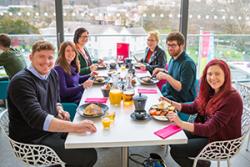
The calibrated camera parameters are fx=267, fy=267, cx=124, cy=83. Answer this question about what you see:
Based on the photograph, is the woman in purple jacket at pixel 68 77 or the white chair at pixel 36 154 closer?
the white chair at pixel 36 154

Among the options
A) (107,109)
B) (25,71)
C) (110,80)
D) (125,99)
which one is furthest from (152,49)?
(25,71)

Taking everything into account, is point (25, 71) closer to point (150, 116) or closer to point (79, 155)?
point (79, 155)

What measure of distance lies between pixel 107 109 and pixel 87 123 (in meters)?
0.30

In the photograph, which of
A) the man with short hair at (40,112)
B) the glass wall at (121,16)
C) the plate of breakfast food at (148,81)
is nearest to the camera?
the man with short hair at (40,112)

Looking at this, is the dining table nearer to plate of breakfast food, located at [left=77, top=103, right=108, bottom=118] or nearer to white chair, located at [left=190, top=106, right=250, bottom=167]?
plate of breakfast food, located at [left=77, top=103, right=108, bottom=118]

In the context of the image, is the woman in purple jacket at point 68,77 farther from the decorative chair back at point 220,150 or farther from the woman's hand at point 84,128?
the decorative chair back at point 220,150

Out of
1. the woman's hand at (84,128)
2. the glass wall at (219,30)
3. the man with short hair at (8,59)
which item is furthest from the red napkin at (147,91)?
the glass wall at (219,30)

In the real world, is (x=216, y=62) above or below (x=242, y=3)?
below

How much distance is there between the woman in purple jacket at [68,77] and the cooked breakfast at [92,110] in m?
0.63

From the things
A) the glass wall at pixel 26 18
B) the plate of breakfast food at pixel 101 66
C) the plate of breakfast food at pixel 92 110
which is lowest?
the plate of breakfast food at pixel 92 110

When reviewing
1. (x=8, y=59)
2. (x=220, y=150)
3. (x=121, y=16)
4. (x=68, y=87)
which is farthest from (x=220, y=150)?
(x=121, y=16)

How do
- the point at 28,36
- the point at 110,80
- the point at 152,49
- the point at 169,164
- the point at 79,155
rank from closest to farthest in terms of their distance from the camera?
the point at 79,155 → the point at 169,164 → the point at 110,80 → the point at 152,49 → the point at 28,36

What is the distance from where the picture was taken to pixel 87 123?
1.50m

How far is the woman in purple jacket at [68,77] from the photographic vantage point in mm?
2311
